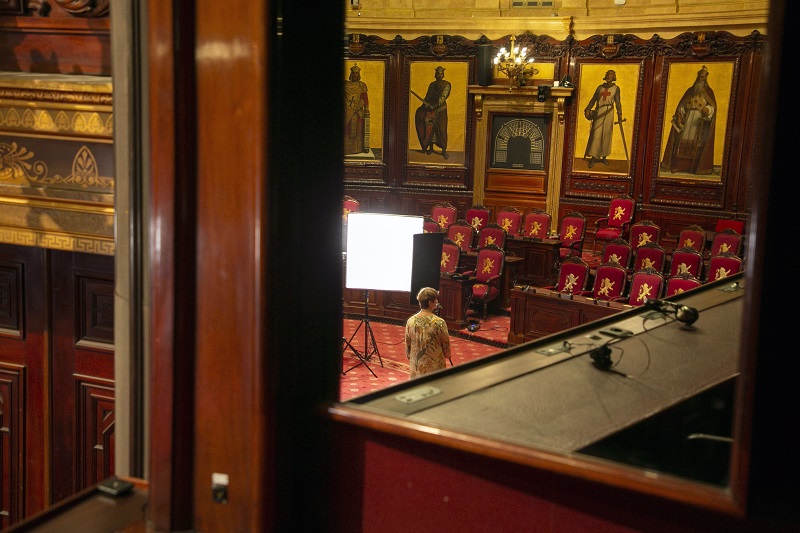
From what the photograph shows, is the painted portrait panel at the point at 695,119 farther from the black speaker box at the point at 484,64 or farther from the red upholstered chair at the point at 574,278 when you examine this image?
the red upholstered chair at the point at 574,278

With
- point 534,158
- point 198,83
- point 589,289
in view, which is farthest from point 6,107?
point 534,158

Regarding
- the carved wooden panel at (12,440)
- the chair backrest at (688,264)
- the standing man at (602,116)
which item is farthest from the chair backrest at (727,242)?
the carved wooden panel at (12,440)

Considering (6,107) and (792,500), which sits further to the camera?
(6,107)

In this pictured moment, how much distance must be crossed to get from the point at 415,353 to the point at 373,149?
8366 mm

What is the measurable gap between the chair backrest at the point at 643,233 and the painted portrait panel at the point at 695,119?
163 cm

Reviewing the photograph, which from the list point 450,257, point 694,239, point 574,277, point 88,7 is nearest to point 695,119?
point 694,239

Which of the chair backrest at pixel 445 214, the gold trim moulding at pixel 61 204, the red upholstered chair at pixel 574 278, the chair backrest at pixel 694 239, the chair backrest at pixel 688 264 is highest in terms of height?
the gold trim moulding at pixel 61 204

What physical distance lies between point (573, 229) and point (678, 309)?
7925 mm

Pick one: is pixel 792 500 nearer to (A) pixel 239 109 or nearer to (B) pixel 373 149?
(A) pixel 239 109

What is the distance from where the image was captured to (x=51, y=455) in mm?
2459

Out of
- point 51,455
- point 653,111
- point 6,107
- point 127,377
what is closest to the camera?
point 127,377

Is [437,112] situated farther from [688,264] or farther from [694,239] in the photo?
[688,264]

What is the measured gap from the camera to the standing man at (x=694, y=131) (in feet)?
37.9

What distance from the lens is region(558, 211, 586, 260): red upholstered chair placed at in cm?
1114
